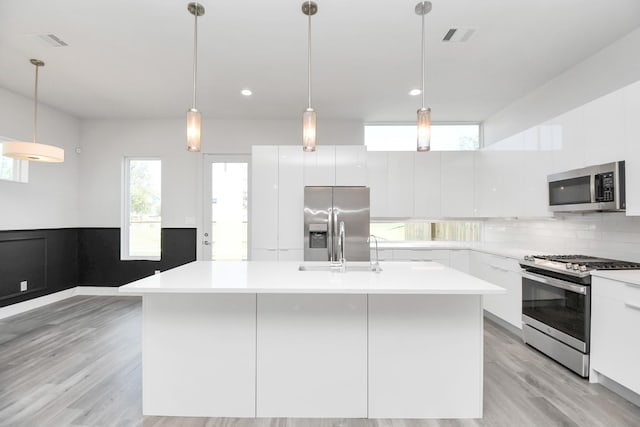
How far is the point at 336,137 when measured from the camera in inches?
198

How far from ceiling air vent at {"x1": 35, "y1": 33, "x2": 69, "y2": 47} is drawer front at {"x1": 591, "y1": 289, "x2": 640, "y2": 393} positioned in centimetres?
474

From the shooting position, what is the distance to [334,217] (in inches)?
165

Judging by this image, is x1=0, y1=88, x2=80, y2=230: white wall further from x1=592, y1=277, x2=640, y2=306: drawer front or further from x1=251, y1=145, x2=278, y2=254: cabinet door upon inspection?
x1=592, y1=277, x2=640, y2=306: drawer front

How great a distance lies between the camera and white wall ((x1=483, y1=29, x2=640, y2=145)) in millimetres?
2748

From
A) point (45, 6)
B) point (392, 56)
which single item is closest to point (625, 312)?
point (392, 56)

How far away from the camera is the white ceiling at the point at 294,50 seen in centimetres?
241

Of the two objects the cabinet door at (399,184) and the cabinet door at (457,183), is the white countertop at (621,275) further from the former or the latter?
the cabinet door at (399,184)

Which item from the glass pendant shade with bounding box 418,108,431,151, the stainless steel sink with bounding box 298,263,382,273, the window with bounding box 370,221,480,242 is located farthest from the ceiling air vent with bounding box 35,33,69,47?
the window with bounding box 370,221,480,242

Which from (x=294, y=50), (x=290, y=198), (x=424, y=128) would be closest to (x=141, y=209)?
(x=290, y=198)

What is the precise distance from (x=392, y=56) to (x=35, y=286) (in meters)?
5.24

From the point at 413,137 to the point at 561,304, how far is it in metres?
3.17

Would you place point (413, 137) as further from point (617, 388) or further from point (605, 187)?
point (617, 388)

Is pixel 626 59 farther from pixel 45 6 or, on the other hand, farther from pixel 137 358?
pixel 137 358

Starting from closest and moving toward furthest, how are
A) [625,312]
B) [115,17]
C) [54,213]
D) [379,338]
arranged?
[379,338], [625,312], [115,17], [54,213]
